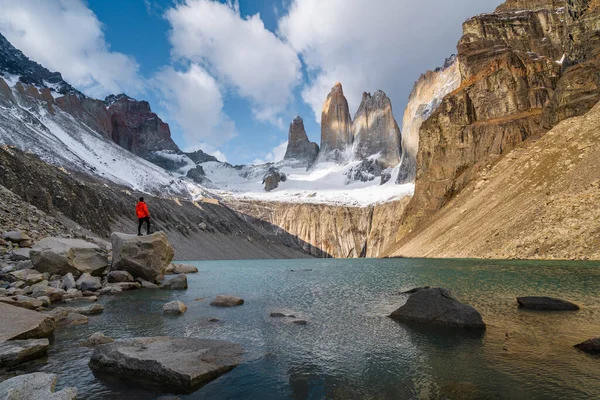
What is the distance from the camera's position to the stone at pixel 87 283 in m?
18.4

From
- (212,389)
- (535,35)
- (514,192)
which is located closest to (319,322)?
(212,389)

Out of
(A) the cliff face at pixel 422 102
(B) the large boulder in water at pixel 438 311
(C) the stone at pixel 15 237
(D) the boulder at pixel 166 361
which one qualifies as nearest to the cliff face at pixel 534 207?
(B) the large boulder in water at pixel 438 311

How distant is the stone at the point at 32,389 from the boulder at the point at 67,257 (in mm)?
14619

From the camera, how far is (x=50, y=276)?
1847 cm

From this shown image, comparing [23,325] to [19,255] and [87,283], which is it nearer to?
[87,283]

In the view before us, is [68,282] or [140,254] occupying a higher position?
[140,254]

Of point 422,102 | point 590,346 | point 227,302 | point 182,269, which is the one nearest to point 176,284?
point 227,302

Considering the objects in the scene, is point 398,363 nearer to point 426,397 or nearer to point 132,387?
point 426,397

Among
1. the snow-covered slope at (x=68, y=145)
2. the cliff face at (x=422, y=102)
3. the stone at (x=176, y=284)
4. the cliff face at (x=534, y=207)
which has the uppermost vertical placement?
the cliff face at (x=422, y=102)

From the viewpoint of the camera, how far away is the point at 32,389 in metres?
5.92

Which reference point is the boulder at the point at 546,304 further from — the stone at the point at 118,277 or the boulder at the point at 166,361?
the stone at the point at 118,277

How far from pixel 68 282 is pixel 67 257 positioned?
5.89ft

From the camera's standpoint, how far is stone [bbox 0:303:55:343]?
907 cm

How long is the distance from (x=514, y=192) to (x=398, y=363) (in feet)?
177
